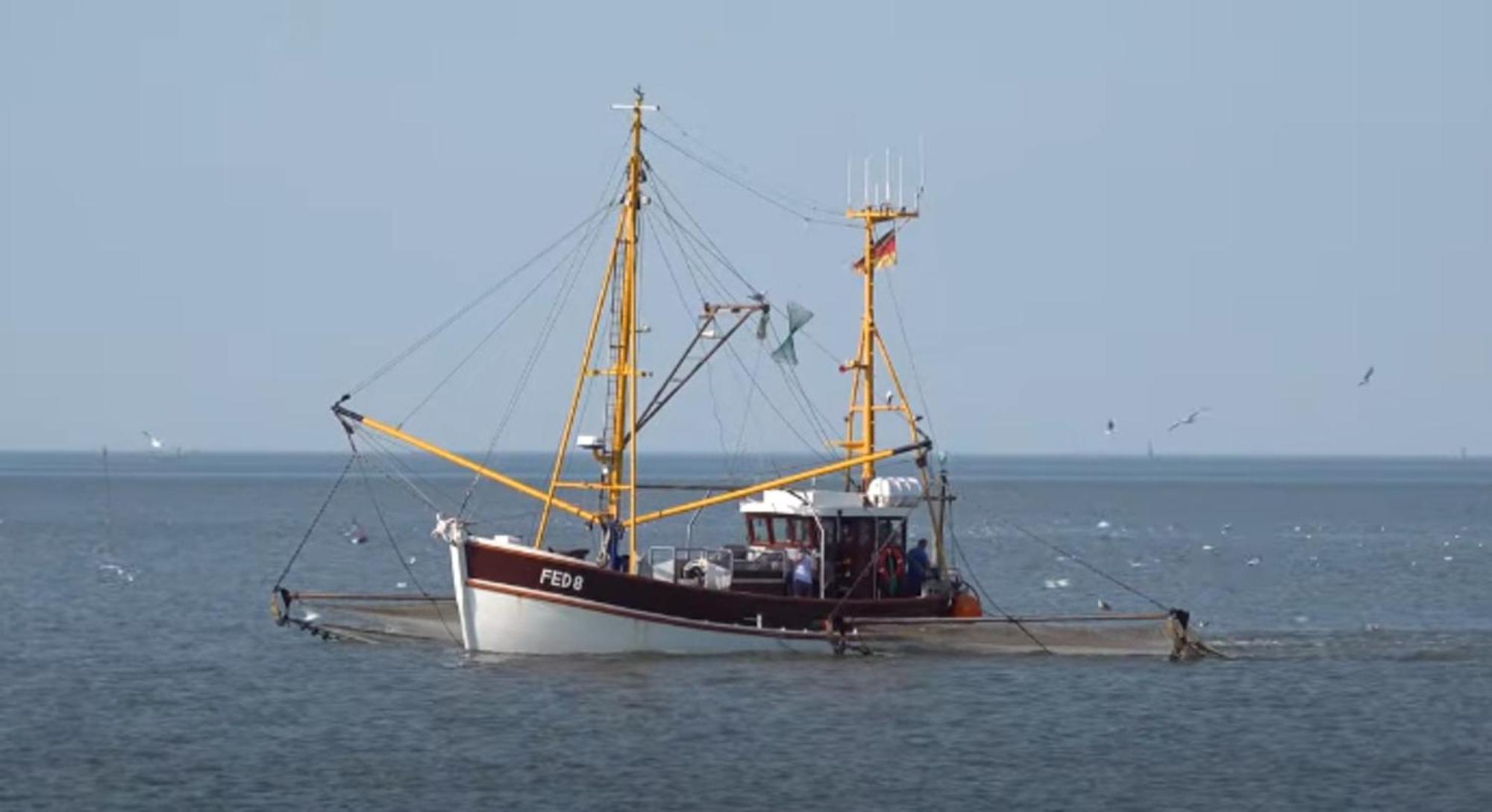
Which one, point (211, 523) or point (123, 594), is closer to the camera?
point (123, 594)

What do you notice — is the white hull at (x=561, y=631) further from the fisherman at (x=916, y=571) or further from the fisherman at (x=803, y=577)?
the fisherman at (x=916, y=571)

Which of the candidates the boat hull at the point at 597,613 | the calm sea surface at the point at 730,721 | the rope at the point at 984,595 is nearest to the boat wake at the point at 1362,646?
the calm sea surface at the point at 730,721

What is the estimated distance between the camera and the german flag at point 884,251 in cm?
5281

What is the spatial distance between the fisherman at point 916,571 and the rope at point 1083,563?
1364cm

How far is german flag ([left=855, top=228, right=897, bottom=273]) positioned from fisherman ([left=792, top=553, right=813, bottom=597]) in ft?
20.3

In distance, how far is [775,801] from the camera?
34750 millimetres

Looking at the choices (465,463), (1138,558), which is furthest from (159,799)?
(1138,558)

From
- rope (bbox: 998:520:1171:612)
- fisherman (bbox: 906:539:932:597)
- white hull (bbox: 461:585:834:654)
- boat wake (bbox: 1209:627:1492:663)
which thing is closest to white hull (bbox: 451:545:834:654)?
white hull (bbox: 461:585:834:654)

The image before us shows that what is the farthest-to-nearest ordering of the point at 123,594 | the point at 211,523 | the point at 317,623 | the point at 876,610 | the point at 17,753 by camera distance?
the point at 211,523 → the point at 123,594 → the point at 317,623 → the point at 876,610 → the point at 17,753

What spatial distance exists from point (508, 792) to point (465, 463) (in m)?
11.9

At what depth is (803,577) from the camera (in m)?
50.1

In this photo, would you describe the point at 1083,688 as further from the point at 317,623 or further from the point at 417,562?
the point at 417,562

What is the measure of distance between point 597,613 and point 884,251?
10032 millimetres

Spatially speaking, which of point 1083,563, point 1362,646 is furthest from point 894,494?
point 1083,563
